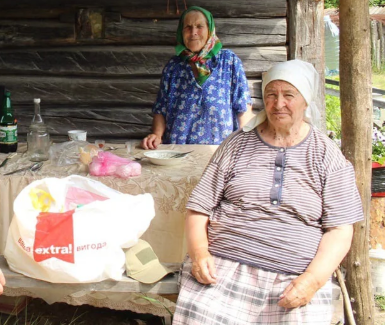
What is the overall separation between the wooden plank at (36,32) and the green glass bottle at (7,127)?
87.0 inches

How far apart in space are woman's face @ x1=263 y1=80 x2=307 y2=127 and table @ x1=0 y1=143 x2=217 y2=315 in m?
0.70

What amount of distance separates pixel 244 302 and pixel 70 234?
0.78 meters

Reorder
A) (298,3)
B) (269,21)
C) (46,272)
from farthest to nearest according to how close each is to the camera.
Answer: (269,21)
(298,3)
(46,272)

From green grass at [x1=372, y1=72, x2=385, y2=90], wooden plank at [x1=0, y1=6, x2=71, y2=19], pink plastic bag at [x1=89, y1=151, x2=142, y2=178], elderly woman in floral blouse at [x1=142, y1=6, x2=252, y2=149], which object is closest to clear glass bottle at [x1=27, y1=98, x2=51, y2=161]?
pink plastic bag at [x1=89, y1=151, x2=142, y2=178]

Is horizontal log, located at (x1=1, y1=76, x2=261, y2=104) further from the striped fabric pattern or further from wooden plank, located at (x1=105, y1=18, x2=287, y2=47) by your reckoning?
the striped fabric pattern

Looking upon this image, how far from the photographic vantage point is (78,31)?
545cm

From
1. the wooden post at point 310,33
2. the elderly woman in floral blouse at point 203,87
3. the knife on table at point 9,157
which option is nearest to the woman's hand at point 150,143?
the elderly woman in floral blouse at point 203,87

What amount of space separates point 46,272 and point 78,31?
144 inches

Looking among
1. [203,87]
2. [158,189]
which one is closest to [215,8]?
[203,87]

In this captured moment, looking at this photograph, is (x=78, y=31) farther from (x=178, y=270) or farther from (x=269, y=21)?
(x=178, y=270)

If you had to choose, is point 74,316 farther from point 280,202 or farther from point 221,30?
point 221,30

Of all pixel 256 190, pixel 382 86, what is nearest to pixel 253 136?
pixel 256 190

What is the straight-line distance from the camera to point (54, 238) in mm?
2219

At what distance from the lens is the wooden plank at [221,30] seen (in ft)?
17.7
